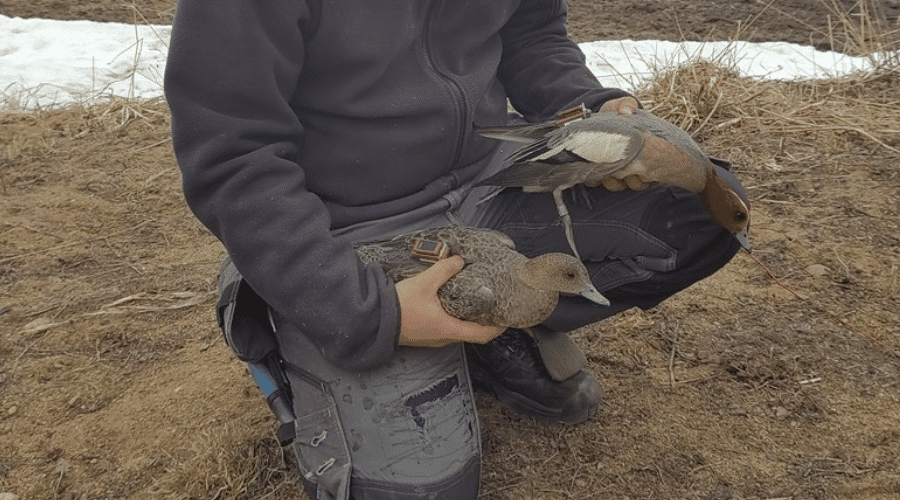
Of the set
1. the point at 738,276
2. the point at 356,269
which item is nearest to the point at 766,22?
the point at 738,276

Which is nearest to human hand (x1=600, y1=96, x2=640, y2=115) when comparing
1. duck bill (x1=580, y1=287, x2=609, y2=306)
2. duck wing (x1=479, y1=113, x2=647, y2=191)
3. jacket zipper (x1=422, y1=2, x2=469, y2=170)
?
duck wing (x1=479, y1=113, x2=647, y2=191)

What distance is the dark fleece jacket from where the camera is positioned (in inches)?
61.6

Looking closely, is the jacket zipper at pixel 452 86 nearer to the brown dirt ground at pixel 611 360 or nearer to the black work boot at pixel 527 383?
the black work boot at pixel 527 383

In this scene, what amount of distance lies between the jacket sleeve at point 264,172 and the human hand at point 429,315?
1.4 inches

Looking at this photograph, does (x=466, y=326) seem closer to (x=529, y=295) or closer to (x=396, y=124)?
(x=529, y=295)

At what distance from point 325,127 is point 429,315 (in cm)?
53

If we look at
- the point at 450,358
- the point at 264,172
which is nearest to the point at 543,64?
the point at 450,358

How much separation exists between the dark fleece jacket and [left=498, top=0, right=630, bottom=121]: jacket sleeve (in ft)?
0.80

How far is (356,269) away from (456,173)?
0.55 m

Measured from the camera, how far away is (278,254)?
1659 mm

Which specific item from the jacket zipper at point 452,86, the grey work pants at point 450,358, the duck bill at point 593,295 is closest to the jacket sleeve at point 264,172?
the grey work pants at point 450,358

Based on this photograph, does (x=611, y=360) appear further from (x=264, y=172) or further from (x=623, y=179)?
(x=264, y=172)

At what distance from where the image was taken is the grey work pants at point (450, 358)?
194 cm

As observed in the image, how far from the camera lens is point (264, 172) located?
1.64 meters
